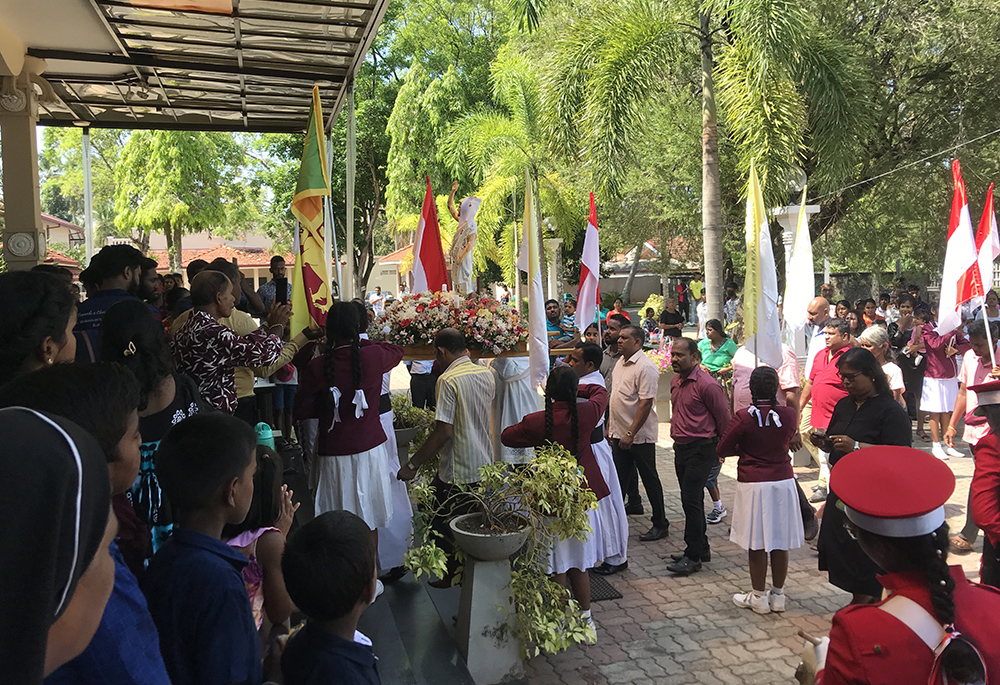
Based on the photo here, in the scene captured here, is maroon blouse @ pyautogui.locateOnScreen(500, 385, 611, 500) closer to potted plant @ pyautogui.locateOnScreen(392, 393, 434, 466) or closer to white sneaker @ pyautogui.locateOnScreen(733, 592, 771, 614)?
white sneaker @ pyautogui.locateOnScreen(733, 592, 771, 614)

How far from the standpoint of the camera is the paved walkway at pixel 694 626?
15.6ft

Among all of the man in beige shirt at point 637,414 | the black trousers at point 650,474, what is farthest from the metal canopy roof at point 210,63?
the black trousers at point 650,474

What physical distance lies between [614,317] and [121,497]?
6850mm

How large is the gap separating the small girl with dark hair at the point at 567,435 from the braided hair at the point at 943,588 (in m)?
2.86

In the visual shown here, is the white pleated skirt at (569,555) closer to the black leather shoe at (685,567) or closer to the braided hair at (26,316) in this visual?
the black leather shoe at (685,567)

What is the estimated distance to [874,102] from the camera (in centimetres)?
1620

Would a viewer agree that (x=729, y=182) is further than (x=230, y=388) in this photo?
Yes

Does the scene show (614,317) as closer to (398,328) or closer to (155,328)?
(398,328)

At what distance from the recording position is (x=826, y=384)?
691 cm

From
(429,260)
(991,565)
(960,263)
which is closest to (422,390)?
(429,260)

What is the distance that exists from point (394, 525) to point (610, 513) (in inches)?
63.8

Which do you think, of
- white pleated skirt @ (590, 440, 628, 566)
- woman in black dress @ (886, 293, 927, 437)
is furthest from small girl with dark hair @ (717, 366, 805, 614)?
woman in black dress @ (886, 293, 927, 437)

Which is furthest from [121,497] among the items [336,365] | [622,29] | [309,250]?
[622,29]

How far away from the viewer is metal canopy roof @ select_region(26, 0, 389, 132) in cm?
636
